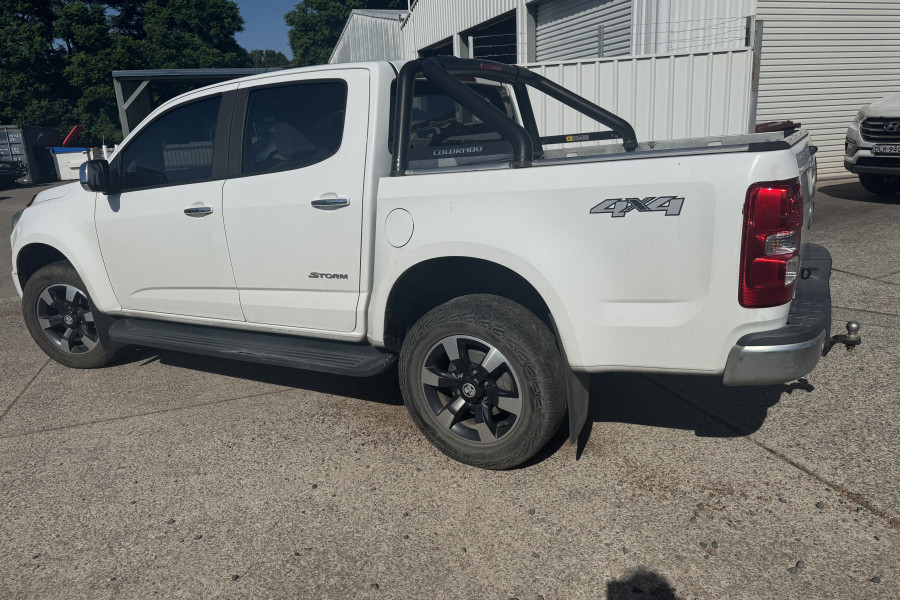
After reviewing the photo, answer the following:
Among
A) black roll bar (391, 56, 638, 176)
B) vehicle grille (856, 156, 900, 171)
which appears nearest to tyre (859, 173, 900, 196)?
vehicle grille (856, 156, 900, 171)

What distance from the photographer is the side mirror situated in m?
4.25

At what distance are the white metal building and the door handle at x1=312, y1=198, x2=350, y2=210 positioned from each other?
6873 mm

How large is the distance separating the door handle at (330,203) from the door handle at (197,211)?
78cm

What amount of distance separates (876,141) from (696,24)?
10.4ft

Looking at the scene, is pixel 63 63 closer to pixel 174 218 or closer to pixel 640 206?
pixel 174 218

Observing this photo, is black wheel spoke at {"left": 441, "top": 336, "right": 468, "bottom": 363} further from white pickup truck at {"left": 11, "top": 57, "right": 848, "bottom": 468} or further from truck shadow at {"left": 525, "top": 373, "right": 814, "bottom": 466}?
truck shadow at {"left": 525, "top": 373, "right": 814, "bottom": 466}

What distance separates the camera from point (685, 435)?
365 centimetres

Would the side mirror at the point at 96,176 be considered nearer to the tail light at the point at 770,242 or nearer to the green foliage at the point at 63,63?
the tail light at the point at 770,242

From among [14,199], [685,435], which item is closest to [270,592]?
[685,435]

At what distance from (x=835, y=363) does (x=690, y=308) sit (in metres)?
2.28

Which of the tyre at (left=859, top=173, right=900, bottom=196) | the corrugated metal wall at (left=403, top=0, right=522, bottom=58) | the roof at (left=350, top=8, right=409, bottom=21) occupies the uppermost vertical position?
the roof at (left=350, top=8, right=409, bottom=21)

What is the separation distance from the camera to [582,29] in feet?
42.8

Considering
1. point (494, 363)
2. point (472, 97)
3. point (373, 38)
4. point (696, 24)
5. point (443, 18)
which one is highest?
point (373, 38)

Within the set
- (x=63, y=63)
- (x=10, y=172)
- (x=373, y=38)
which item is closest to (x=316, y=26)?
(x=63, y=63)
